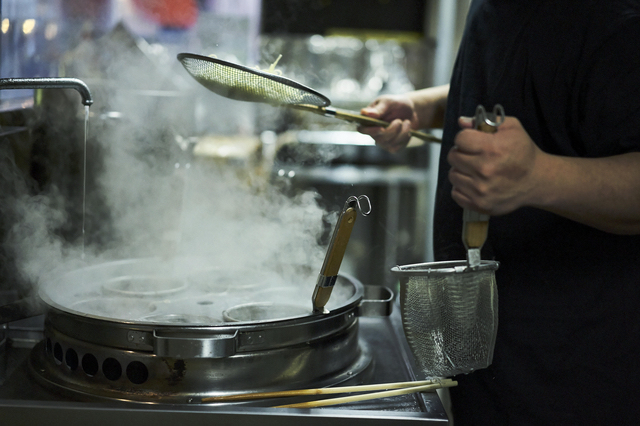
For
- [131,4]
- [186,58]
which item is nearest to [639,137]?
[186,58]

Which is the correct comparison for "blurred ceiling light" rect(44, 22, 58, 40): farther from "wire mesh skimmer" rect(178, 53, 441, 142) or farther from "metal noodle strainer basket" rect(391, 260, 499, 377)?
"metal noodle strainer basket" rect(391, 260, 499, 377)

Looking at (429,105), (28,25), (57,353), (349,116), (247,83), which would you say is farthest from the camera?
(28,25)

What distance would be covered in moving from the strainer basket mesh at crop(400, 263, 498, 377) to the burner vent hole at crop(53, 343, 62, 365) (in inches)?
27.3

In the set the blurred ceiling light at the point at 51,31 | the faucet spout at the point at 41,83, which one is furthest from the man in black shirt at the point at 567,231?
the blurred ceiling light at the point at 51,31

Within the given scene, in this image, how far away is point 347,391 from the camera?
1103 mm

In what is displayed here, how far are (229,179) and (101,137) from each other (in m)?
0.43

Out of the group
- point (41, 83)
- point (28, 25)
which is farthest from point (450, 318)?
point (28, 25)

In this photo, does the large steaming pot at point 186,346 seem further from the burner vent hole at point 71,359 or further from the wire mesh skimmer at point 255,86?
the wire mesh skimmer at point 255,86

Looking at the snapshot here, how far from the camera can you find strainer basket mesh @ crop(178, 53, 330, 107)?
4.09 ft

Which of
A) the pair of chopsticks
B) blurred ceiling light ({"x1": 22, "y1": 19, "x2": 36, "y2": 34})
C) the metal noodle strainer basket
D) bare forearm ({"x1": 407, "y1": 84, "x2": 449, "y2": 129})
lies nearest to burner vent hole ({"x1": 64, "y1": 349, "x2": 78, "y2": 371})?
the pair of chopsticks

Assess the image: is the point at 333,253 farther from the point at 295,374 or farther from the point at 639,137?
the point at 639,137

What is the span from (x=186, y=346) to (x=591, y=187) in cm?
75

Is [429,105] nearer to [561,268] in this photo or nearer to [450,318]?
[561,268]

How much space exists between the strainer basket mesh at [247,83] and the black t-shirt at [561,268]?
0.43 metres
